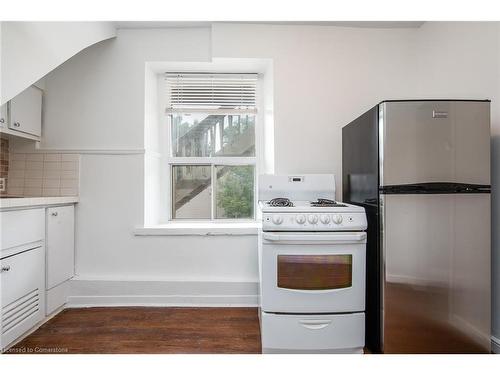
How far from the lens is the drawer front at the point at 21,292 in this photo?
1.76 meters

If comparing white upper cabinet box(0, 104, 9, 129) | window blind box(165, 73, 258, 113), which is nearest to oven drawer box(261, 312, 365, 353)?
window blind box(165, 73, 258, 113)

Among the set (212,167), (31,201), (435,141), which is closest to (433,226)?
(435,141)

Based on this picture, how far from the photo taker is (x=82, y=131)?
2.59m

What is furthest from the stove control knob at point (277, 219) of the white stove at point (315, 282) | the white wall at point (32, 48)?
the white wall at point (32, 48)

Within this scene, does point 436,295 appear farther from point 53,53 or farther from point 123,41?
point 123,41

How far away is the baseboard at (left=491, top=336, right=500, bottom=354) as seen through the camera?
1758 millimetres

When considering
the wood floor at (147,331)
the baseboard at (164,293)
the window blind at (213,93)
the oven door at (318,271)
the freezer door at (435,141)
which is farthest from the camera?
the window blind at (213,93)

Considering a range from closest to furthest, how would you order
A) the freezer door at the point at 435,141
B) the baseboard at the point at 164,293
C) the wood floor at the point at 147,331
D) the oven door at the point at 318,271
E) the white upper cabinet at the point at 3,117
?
the freezer door at the point at 435,141 < the oven door at the point at 318,271 < the wood floor at the point at 147,331 < the white upper cabinet at the point at 3,117 < the baseboard at the point at 164,293

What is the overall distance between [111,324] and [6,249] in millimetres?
873

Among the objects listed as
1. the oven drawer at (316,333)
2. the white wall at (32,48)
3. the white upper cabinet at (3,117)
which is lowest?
the oven drawer at (316,333)

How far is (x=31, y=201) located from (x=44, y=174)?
73 centimetres

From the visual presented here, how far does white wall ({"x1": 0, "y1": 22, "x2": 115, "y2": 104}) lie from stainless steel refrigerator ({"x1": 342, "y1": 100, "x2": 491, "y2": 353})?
6.85ft

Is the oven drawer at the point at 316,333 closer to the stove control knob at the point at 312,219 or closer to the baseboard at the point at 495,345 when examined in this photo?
the stove control knob at the point at 312,219

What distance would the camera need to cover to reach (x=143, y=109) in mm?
2607
